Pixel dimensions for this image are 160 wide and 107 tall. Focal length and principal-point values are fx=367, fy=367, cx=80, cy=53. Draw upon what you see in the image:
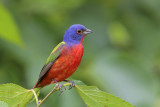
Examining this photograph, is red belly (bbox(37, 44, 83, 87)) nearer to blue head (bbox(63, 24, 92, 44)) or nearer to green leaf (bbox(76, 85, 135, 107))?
blue head (bbox(63, 24, 92, 44))

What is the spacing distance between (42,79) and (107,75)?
139 cm

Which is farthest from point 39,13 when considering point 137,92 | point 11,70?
point 137,92

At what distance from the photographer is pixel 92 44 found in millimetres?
5109

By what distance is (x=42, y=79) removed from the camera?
10.0 ft

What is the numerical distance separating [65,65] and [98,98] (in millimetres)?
527

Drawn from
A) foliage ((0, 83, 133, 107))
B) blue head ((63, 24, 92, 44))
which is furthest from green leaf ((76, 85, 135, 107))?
blue head ((63, 24, 92, 44))

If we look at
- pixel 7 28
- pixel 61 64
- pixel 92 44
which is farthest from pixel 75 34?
pixel 92 44

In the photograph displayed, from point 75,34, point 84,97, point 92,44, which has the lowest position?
point 84,97

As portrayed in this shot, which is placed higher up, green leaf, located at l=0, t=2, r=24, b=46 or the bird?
green leaf, located at l=0, t=2, r=24, b=46

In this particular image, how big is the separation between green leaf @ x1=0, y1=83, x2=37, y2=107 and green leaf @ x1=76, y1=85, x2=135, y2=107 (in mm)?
405

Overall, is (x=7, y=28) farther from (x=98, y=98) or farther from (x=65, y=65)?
(x=98, y=98)

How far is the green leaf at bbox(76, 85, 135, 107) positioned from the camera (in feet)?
8.40

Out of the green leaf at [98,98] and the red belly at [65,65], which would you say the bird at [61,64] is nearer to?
the red belly at [65,65]

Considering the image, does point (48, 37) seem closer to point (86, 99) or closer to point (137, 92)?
point (137, 92)
